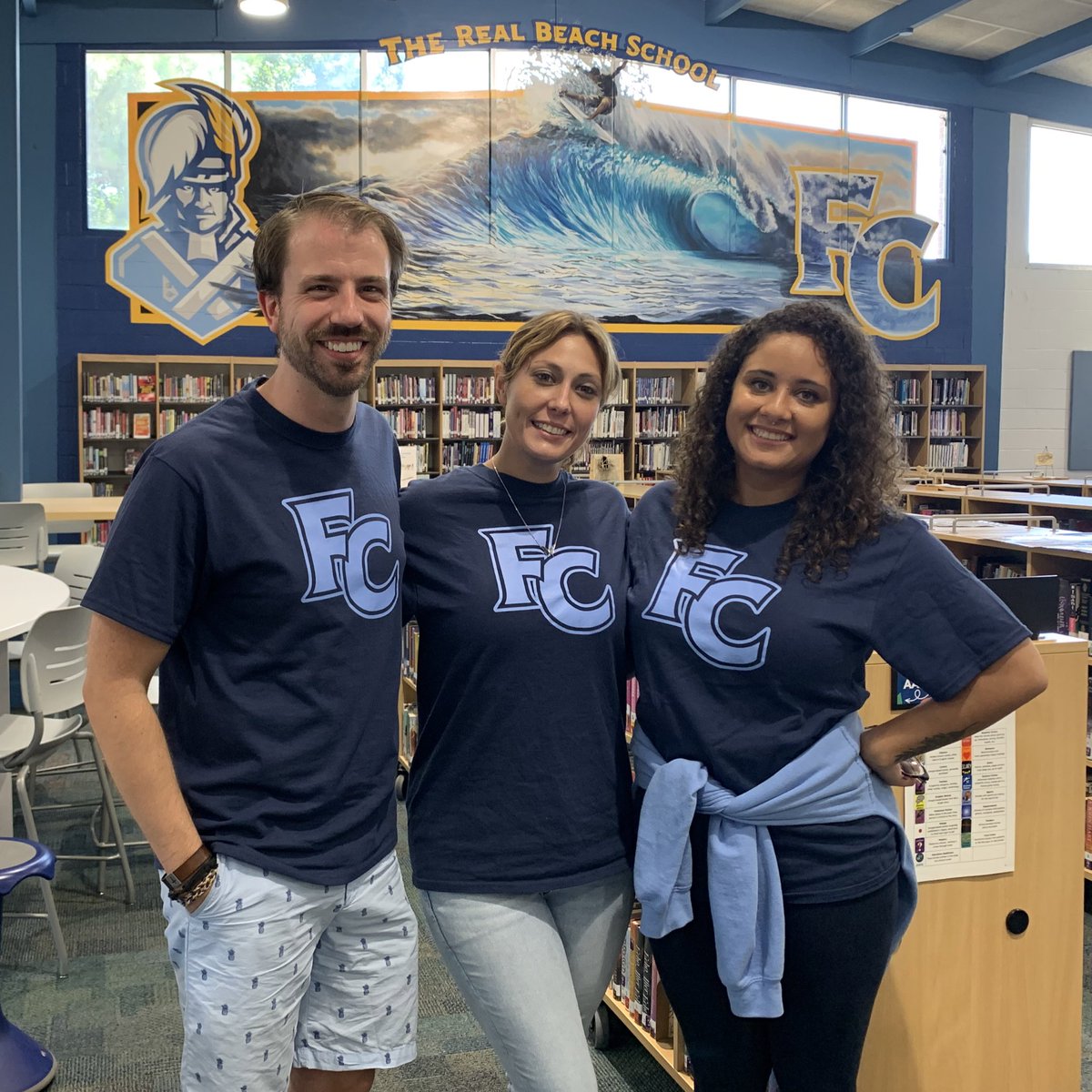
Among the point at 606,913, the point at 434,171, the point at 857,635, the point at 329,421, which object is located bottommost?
the point at 606,913

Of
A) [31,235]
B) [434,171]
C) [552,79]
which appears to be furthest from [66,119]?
[552,79]

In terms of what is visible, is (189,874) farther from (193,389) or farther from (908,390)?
(908,390)

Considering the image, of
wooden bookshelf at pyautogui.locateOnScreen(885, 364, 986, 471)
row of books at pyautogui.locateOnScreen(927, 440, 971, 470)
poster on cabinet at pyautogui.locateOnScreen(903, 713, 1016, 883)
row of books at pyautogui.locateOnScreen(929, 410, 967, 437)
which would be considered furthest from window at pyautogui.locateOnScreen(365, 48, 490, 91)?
poster on cabinet at pyautogui.locateOnScreen(903, 713, 1016, 883)

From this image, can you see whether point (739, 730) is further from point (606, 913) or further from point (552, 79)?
point (552, 79)

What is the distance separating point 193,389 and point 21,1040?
741 centimetres

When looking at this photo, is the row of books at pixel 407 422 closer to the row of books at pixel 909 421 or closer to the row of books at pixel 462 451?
the row of books at pixel 462 451

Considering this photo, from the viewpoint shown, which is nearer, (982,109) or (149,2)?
(149,2)

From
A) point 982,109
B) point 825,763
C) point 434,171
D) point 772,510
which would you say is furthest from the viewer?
point 982,109

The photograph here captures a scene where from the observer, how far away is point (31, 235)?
29.5 ft

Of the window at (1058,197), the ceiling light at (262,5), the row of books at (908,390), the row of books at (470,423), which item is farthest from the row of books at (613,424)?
the window at (1058,197)

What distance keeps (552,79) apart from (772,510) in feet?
31.3

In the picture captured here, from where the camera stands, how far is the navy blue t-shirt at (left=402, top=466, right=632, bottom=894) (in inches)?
59.5

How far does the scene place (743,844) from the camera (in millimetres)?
1477

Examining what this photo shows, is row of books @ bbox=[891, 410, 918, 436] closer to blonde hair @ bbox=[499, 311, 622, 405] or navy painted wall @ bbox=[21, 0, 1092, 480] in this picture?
navy painted wall @ bbox=[21, 0, 1092, 480]
